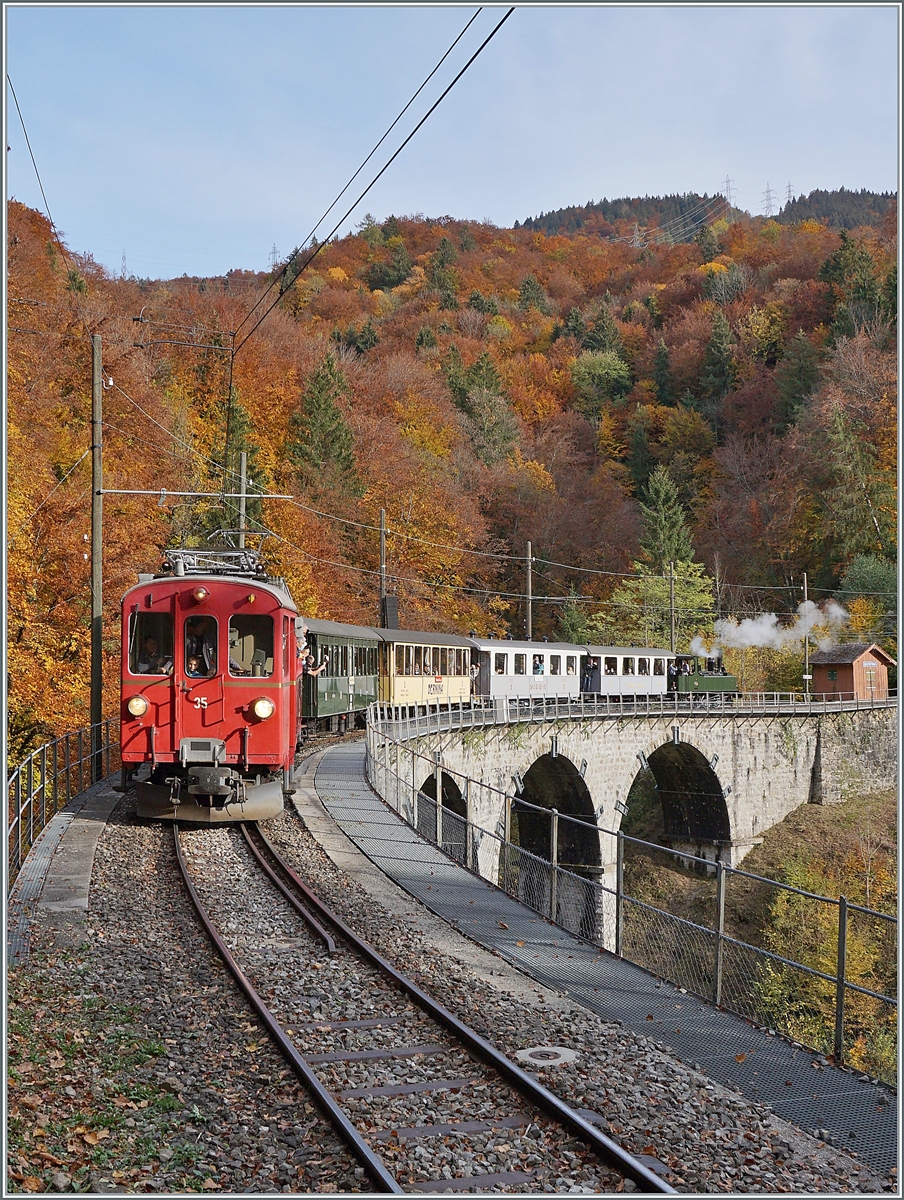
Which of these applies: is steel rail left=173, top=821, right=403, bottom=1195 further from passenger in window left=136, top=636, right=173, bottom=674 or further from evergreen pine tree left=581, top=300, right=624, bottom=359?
evergreen pine tree left=581, top=300, right=624, bottom=359

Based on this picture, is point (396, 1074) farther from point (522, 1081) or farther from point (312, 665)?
point (312, 665)

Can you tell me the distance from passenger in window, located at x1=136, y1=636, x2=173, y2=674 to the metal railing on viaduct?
376 centimetres

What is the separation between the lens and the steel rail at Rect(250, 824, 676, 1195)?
17.4 feet

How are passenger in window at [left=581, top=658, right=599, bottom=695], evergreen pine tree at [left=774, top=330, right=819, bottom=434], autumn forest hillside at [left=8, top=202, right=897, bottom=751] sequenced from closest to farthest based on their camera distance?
1. autumn forest hillside at [left=8, top=202, right=897, bottom=751]
2. passenger in window at [left=581, top=658, right=599, bottom=695]
3. evergreen pine tree at [left=774, top=330, right=819, bottom=434]

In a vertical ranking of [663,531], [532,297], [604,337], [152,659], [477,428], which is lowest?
[152,659]

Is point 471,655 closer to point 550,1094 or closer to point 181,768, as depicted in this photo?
point 181,768

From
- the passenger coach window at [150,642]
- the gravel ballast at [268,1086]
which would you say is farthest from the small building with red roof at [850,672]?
the gravel ballast at [268,1086]

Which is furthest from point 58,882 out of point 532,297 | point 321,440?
point 532,297

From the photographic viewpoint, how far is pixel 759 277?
84812 mm

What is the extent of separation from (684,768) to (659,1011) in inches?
1513

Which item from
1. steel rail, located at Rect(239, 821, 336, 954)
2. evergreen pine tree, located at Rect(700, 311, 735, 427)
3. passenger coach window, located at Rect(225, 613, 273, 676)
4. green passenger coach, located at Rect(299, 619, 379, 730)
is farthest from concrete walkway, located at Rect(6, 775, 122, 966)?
evergreen pine tree, located at Rect(700, 311, 735, 427)

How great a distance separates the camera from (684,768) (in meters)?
45.6

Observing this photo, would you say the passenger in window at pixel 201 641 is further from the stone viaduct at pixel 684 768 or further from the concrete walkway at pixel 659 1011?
the stone viaduct at pixel 684 768

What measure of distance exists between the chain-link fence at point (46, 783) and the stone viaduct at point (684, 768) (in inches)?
493
